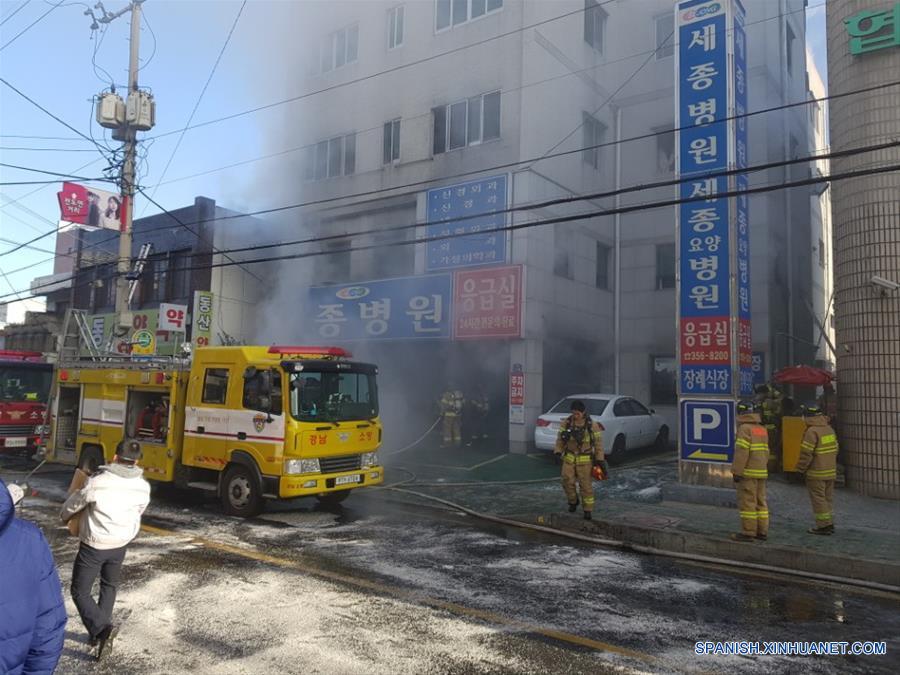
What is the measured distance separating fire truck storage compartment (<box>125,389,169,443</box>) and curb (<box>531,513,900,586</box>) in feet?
19.4

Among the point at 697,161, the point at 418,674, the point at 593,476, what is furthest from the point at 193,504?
the point at 697,161

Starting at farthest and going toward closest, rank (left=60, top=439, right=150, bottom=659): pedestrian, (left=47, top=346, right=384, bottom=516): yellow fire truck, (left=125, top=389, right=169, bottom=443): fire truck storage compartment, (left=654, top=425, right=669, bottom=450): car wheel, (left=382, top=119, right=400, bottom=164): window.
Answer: (left=382, top=119, right=400, bottom=164): window, (left=654, top=425, right=669, bottom=450): car wheel, (left=125, top=389, right=169, bottom=443): fire truck storage compartment, (left=47, top=346, right=384, bottom=516): yellow fire truck, (left=60, top=439, right=150, bottom=659): pedestrian

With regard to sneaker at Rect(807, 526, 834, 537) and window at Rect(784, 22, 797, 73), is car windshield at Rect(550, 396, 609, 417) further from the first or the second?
window at Rect(784, 22, 797, 73)

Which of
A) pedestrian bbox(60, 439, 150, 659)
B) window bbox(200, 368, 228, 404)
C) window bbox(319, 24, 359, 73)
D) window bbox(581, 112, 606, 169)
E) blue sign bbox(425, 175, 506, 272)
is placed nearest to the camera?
pedestrian bbox(60, 439, 150, 659)

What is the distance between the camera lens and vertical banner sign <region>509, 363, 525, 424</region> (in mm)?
14102

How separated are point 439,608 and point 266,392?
4101 millimetres

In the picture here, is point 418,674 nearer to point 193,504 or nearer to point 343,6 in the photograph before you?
point 193,504

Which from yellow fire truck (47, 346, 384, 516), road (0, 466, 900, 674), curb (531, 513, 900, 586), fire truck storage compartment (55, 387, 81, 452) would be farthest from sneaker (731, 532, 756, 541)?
fire truck storage compartment (55, 387, 81, 452)

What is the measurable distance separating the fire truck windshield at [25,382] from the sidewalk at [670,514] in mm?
7830

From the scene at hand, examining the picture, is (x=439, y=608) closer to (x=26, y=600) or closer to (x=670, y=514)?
(x=26, y=600)

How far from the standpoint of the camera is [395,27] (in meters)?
18.0

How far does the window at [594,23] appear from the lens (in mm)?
17156

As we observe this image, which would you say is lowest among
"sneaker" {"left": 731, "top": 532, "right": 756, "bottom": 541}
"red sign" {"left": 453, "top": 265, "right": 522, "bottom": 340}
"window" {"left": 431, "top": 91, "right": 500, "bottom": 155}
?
"sneaker" {"left": 731, "top": 532, "right": 756, "bottom": 541}

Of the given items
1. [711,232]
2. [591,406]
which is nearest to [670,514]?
[711,232]
